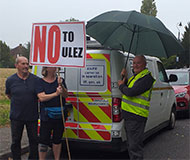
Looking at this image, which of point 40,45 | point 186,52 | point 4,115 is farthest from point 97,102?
point 186,52

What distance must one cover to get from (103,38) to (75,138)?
199 centimetres

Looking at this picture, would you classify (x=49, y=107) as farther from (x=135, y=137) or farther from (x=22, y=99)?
(x=135, y=137)

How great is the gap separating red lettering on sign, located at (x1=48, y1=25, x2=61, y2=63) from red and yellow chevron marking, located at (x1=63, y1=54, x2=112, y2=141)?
0.82 m

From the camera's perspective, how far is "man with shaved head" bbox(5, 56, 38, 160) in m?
4.51

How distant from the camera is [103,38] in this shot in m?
5.69

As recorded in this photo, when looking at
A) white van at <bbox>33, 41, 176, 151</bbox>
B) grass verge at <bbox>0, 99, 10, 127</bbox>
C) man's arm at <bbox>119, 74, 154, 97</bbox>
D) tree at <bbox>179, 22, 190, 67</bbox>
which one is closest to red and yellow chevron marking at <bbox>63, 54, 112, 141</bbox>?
white van at <bbox>33, 41, 176, 151</bbox>

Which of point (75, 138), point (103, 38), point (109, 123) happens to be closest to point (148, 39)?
point (103, 38)

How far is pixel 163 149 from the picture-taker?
6.36 meters

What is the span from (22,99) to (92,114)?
49.5 inches

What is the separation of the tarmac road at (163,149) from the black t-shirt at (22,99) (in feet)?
5.02

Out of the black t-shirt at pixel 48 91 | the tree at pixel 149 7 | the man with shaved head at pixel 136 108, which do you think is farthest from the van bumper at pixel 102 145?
the tree at pixel 149 7

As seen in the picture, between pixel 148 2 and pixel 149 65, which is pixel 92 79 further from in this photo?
pixel 148 2

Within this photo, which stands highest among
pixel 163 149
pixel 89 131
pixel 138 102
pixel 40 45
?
pixel 40 45

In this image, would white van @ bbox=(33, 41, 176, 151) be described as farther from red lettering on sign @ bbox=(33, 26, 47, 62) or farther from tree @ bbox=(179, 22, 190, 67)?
tree @ bbox=(179, 22, 190, 67)
